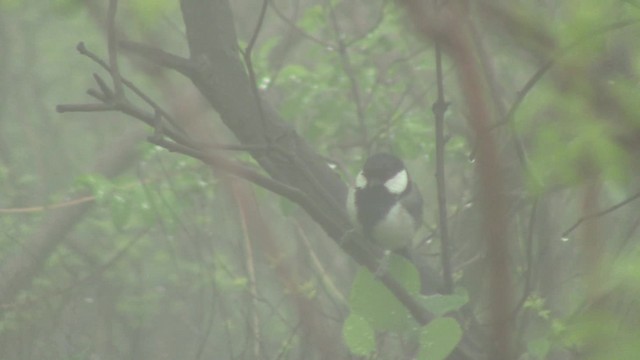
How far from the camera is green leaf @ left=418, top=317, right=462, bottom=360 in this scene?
222 centimetres

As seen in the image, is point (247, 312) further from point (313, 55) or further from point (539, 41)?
point (539, 41)

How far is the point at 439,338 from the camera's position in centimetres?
224

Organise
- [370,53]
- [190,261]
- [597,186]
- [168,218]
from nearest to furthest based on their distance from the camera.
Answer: [597,186] → [168,218] → [370,53] → [190,261]

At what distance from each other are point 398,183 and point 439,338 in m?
1.29

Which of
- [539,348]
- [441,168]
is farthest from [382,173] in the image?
[441,168]

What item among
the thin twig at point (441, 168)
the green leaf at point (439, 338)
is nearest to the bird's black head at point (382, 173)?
the thin twig at point (441, 168)

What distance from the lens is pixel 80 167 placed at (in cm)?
714

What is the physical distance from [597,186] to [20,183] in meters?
3.99

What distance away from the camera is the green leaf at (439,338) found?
2219mm

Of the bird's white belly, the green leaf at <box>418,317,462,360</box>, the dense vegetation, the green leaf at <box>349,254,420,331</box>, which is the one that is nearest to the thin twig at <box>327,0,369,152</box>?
the dense vegetation

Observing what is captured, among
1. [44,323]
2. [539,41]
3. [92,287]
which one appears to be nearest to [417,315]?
[539,41]

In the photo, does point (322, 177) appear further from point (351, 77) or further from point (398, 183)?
point (351, 77)

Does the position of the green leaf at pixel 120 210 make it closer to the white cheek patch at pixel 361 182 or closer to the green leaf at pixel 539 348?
the white cheek patch at pixel 361 182

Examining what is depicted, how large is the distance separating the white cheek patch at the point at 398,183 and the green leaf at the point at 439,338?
1220 millimetres
